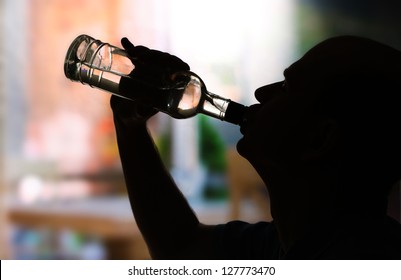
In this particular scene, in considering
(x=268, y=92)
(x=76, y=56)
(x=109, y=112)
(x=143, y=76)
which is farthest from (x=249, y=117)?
(x=109, y=112)

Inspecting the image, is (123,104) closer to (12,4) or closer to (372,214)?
(372,214)

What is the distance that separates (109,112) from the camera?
78.9 inches

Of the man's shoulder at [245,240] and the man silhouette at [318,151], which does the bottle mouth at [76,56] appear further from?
the man's shoulder at [245,240]

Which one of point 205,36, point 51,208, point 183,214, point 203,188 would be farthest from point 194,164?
point 183,214

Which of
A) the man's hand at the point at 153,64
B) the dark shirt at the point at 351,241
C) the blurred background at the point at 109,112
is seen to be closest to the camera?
the dark shirt at the point at 351,241

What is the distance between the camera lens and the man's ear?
707 millimetres

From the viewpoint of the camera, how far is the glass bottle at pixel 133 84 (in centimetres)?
80

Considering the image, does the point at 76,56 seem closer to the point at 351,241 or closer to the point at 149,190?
the point at 149,190

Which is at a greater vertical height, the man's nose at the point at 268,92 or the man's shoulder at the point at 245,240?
the man's nose at the point at 268,92

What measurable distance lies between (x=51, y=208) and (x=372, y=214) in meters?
1.61

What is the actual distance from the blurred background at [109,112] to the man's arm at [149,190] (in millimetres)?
526

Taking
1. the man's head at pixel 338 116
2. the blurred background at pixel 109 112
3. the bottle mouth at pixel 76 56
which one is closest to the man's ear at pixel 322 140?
the man's head at pixel 338 116

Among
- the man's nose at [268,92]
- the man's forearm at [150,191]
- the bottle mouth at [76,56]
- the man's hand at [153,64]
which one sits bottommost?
the man's forearm at [150,191]

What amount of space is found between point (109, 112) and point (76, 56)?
1168 millimetres
